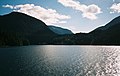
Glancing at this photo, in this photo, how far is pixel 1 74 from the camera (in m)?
66.2

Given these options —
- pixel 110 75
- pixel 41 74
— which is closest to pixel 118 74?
pixel 110 75

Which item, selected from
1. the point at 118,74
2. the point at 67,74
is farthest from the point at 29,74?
the point at 118,74

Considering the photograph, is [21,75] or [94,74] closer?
[21,75]

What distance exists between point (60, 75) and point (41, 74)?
24.8 ft

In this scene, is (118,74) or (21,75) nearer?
(21,75)

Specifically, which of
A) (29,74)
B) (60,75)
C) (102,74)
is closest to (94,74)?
(102,74)

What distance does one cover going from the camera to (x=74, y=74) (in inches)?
2744

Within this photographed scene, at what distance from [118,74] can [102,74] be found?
6.33 metres

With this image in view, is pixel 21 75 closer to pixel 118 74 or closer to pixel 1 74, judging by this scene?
pixel 1 74

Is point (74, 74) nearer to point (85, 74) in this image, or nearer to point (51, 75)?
Result: point (85, 74)

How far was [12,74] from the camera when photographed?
66688mm

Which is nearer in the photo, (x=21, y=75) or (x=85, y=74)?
(x=21, y=75)

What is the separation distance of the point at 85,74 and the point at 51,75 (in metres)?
13.7

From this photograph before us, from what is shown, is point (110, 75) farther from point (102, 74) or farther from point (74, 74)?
point (74, 74)
